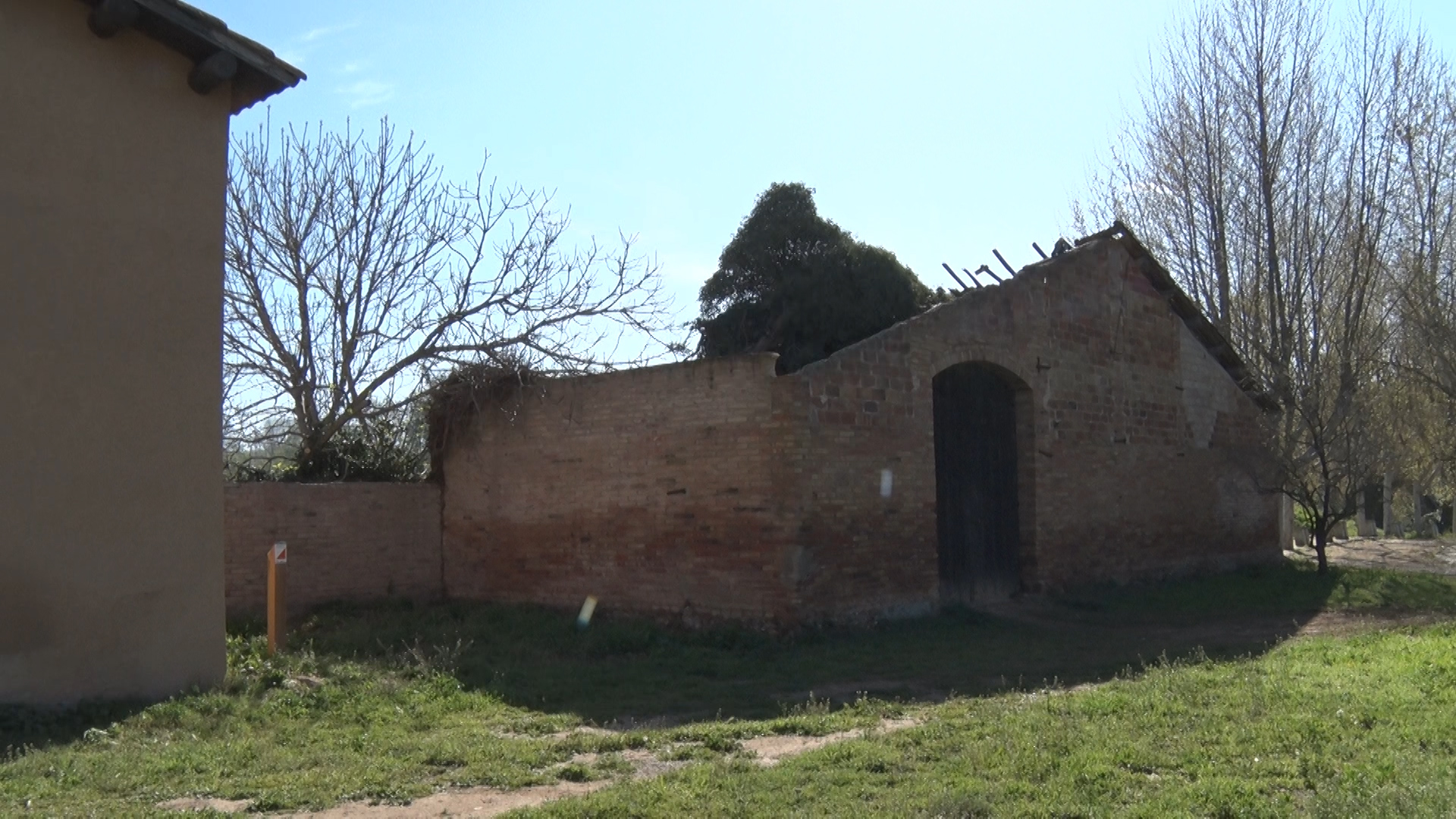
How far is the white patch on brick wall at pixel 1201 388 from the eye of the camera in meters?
18.0

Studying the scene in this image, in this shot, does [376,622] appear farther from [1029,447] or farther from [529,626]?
[1029,447]

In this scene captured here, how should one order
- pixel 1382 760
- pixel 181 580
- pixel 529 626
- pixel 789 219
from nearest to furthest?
1. pixel 1382 760
2. pixel 181 580
3. pixel 529 626
4. pixel 789 219

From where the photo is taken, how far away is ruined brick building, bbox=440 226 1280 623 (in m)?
11.8

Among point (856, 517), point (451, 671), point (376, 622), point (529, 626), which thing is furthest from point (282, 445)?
point (856, 517)

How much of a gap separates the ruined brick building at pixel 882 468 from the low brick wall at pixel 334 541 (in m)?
0.38

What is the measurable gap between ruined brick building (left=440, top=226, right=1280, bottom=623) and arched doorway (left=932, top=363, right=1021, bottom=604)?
28mm

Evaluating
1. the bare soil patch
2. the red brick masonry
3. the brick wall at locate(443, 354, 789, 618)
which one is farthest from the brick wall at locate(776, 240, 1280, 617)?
the bare soil patch

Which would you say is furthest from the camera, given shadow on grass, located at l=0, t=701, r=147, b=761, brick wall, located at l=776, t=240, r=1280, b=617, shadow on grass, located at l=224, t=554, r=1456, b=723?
brick wall, located at l=776, t=240, r=1280, b=617

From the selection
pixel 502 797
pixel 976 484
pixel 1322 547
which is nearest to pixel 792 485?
pixel 976 484

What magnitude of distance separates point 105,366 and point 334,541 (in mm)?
5804

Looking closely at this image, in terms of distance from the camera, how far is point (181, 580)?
356 inches

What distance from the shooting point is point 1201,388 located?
1828cm

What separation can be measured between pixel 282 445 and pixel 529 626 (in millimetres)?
5663

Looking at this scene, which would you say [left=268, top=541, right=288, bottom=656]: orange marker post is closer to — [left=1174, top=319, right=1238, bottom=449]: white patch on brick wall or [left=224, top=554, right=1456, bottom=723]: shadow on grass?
[left=224, top=554, right=1456, bottom=723]: shadow on grass
